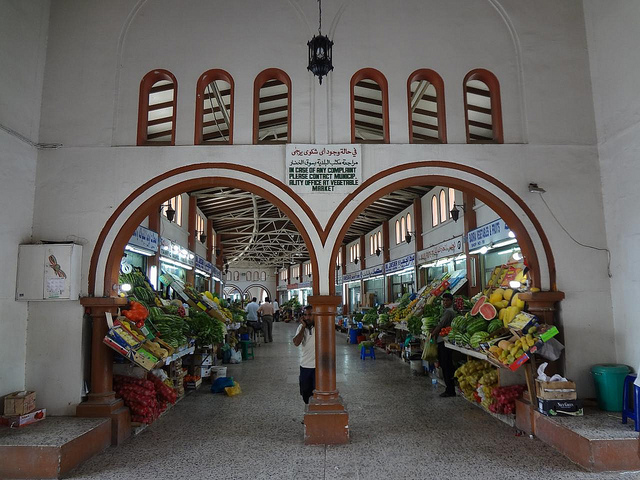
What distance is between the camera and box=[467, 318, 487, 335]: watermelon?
288 inches

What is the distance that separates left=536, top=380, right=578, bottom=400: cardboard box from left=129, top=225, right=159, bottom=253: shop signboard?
311 inches

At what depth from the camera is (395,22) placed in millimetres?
6996

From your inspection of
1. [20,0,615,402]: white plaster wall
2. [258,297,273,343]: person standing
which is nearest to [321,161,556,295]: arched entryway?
[20,0,615,402]: white plaster wall

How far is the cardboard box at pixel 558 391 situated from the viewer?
5.79 metres

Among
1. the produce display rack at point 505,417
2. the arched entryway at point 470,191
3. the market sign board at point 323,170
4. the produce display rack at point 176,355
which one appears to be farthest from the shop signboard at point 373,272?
the market sign board at point 323,170

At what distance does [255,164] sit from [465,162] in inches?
121

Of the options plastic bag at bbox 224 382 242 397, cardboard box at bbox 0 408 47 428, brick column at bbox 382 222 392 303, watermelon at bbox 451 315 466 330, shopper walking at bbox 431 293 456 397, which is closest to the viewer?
cardboard box at bbox 0 408 47 428

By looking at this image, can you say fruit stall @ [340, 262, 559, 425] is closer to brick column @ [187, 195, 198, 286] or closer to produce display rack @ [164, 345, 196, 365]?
produce display rack @ [164, 345, 196, 365]

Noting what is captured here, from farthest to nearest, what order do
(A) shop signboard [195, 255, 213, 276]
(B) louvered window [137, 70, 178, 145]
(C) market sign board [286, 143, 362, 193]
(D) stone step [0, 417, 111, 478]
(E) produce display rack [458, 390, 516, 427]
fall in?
(A) shop signboard [195, 255, 213, 276] < (B) louvered window [137, 70, 178, 145] < (C) market sign board [286, 143, 362, 193] < (E) produce display rack [458, 390, 516, 427] < (D) stone step [0, 417, 111, 478]

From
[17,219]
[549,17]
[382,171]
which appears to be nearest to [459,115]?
[382,171]

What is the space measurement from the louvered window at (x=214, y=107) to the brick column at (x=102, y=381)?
8.76ft

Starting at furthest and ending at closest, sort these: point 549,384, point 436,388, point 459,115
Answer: point 436,388 < point 459,115 < point 549,384

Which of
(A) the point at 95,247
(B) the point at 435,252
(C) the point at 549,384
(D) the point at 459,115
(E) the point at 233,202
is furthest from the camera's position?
(E) the point at 233,202

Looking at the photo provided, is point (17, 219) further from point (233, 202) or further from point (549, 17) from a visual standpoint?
point (233, 202)
